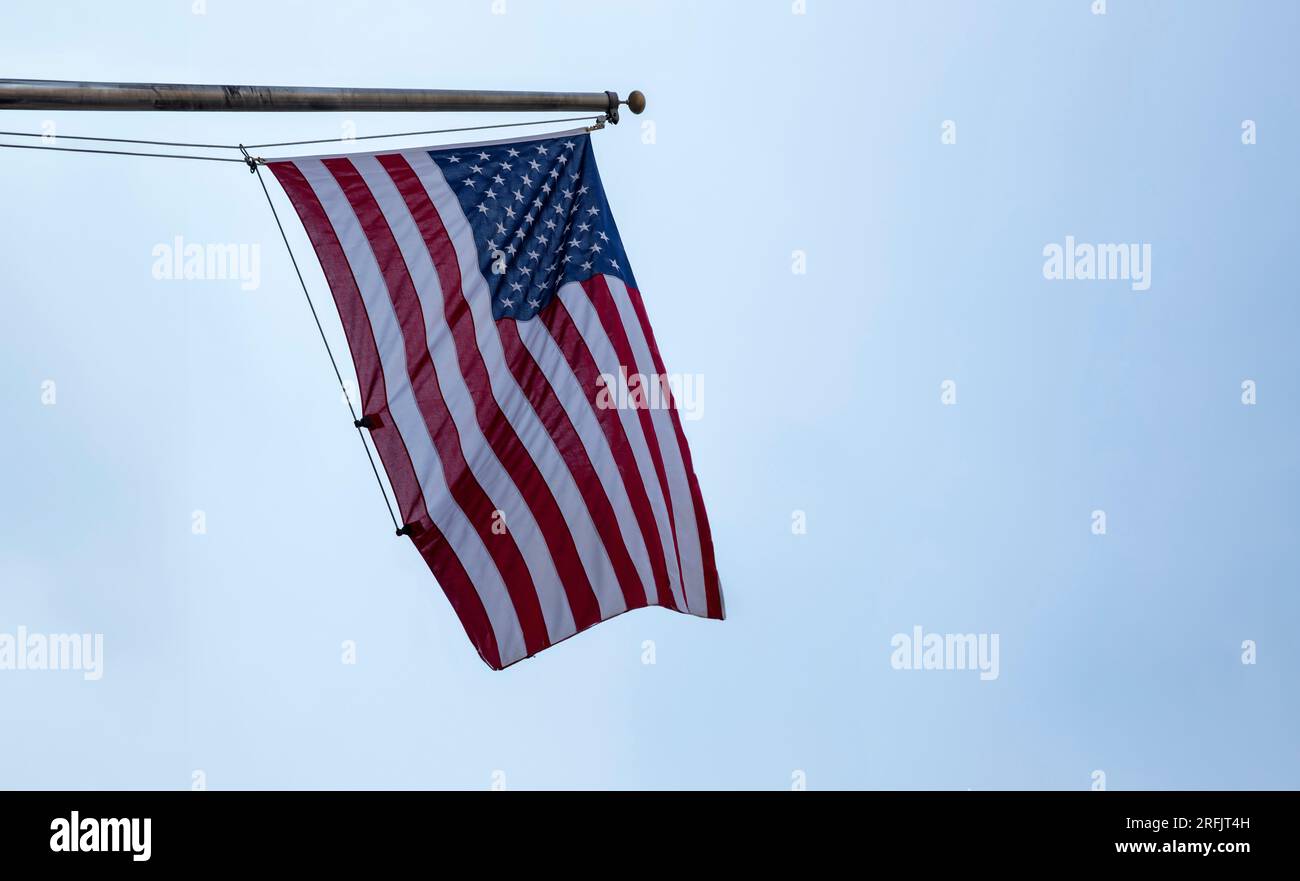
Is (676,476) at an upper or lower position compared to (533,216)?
lower

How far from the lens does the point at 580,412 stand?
10109 millimetres

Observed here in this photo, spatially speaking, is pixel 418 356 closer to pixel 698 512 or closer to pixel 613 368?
pixel 613 368

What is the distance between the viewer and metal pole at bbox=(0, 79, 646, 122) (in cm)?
695

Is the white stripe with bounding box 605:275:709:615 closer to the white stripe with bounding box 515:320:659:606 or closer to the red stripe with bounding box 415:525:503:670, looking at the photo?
the white stripe with bounding box 515:320:659:606

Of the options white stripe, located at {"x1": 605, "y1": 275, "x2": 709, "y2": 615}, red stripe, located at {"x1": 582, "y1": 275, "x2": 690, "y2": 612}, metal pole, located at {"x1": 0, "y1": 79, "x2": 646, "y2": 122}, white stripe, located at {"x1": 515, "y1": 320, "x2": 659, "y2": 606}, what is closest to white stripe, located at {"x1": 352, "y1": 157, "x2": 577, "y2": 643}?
white stripe, located at {"x1": 515, "y1": 320, "x2": 659, "y2": 606}

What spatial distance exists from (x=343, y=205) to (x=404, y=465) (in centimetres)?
195

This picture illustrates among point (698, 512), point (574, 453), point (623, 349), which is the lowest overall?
point (698, 512)

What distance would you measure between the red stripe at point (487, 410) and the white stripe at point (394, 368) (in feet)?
1.69

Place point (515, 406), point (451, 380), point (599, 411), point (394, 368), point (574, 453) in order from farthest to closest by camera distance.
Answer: point (599, 411) < point (574, 453) < point (515, 406) < point (451, 380) < point (394, 368)

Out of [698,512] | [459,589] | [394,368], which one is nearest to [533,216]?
[394,368]

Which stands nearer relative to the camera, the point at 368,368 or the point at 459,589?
the point at 368,368

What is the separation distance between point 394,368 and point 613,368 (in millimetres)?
2014

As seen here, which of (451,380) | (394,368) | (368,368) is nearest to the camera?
(368,368)
